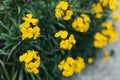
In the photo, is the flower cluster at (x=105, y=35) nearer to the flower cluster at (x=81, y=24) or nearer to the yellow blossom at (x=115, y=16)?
the yellow blossom at (x=115, y=16)

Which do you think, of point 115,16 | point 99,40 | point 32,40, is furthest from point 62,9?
point 115,16

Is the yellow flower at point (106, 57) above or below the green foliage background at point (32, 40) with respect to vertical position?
below

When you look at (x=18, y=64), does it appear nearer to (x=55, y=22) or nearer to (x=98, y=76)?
(x=55, y=22)

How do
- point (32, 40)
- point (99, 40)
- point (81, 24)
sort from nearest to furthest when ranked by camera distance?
point (32, 40), point (81, 24), point (99, 40)

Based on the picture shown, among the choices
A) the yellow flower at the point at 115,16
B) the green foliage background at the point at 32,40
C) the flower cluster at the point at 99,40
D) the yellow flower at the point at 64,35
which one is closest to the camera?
the yellow flower at the point at 64,35

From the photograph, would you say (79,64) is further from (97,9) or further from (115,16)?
(115,16)

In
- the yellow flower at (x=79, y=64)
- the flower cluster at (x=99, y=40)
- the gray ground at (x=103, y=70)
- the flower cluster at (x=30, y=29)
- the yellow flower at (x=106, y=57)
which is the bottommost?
the gray ground at (x=103, y=70)

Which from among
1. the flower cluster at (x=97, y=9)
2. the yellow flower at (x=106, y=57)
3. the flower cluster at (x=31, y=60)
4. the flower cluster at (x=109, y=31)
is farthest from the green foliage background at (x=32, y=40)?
the yellow flower at (x=106, y=57)

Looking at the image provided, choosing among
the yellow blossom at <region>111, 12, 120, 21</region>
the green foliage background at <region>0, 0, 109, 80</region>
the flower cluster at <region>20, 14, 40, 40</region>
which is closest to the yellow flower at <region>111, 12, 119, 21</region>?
the yellow blossom at <region>111, 12, 120, 21</region>
